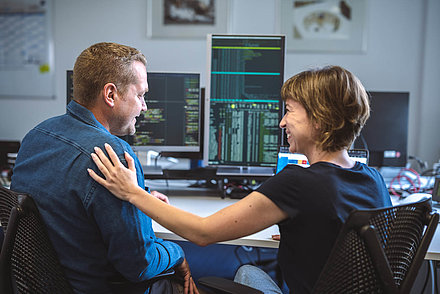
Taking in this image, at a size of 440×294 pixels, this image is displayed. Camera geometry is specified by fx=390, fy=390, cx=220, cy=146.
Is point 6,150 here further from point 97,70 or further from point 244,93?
point 97,70

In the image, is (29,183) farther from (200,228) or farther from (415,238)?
(415,238)

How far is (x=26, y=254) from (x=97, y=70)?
52cm

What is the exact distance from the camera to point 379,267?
2.52ft

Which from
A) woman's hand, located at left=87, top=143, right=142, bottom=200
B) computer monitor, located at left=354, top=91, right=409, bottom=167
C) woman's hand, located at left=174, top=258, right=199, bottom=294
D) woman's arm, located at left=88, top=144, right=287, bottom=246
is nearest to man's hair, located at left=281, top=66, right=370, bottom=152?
woman's arm, located at left=88, top=144, right=287, bottom=246

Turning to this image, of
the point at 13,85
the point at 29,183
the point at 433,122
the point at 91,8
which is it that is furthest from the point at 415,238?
the point at 13,85

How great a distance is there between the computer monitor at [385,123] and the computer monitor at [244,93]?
66 cm

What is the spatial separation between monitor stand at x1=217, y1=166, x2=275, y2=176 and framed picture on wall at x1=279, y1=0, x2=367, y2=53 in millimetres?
2045

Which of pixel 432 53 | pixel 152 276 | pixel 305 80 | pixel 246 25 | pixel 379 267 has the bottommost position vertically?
pixel 152 276

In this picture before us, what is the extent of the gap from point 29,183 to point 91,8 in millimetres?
3394

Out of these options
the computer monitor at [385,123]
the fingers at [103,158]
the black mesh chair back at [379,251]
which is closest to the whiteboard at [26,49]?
A: the computer monitor at [385,123]

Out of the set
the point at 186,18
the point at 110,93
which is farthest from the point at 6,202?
the point at 186,18

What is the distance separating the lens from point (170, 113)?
1.93 metres

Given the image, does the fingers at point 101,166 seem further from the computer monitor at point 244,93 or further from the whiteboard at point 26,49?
the whiteboard at point 26,49

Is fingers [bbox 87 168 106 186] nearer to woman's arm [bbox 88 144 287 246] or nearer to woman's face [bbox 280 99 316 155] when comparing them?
woman's arm [bbox 88 144 287 246]
